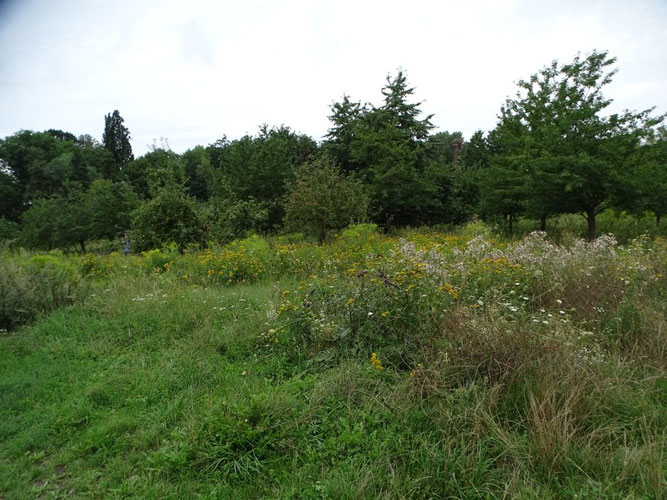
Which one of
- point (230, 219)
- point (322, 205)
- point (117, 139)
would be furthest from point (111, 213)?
point (117, 139)

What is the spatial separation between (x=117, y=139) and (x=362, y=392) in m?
58.2

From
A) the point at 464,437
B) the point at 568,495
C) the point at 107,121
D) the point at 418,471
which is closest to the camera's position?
the point at 568,495

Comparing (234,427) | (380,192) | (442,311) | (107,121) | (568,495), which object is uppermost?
(107,121)

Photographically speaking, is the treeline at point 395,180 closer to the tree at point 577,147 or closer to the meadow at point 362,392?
the tree at point 577,147

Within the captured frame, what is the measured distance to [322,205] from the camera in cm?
1162

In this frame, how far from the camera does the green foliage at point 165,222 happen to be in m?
12.1

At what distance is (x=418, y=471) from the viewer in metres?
2.18

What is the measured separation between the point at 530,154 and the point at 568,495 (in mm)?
11331

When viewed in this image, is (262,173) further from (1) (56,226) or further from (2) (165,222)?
(1) (56,226)

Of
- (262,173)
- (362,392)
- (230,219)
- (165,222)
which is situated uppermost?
(262,173)

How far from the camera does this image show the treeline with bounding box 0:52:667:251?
385 inches

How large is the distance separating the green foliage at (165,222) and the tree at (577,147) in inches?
435

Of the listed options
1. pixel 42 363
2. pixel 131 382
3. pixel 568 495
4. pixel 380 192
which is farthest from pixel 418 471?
pixel 380 192

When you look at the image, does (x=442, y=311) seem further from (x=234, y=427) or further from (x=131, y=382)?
(x=131, y=382)
